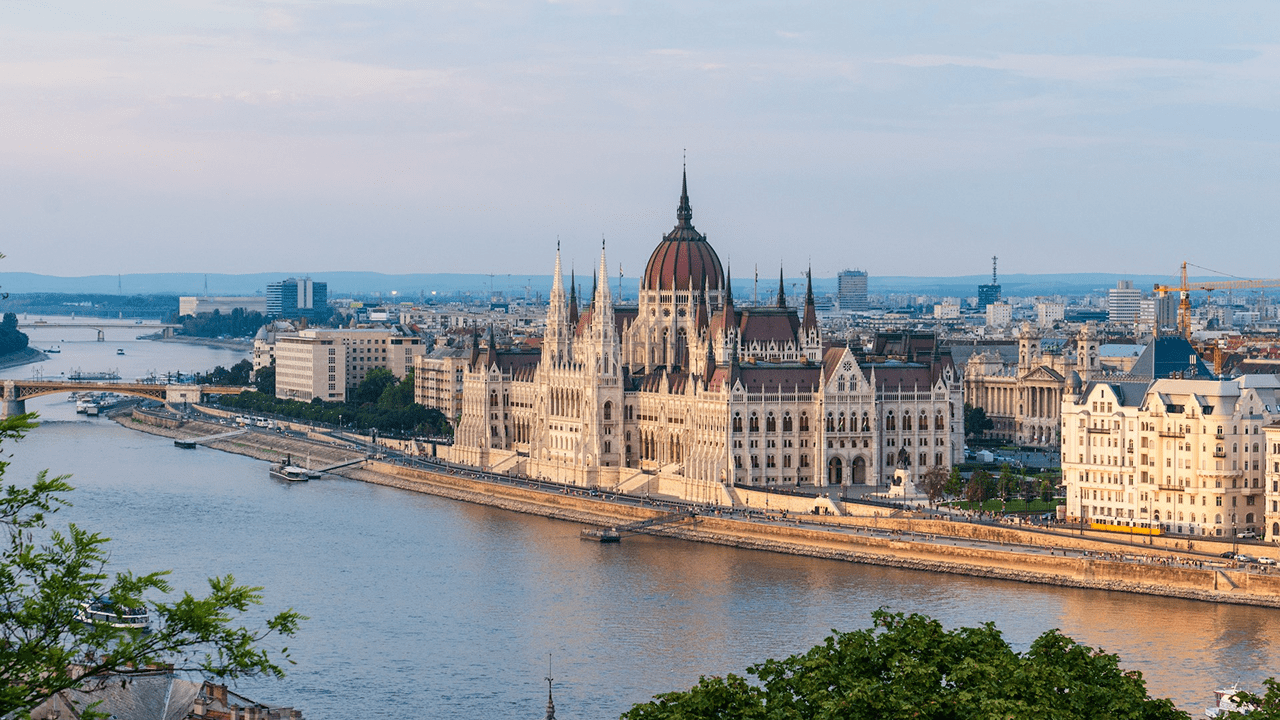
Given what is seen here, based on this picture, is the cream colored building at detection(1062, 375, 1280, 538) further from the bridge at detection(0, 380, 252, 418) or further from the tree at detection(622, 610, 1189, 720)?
the bridge at detection(0, 380, 252, 418)

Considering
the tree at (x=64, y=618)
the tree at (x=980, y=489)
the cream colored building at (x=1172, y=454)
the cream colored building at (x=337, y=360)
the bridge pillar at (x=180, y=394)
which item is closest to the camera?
the tree at (x=64, y=618)

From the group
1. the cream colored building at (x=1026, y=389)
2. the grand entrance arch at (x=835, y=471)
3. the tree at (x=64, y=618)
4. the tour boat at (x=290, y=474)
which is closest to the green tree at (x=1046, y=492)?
the grand entrance arch at (x=835, y=471)

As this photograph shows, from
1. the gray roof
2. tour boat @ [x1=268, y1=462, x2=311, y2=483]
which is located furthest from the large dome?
the gray roof

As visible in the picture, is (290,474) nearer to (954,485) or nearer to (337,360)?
(954,485)

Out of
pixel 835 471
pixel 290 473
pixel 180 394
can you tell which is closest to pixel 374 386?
pixel 180 394

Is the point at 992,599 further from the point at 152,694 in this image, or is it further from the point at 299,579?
the point at 152,694

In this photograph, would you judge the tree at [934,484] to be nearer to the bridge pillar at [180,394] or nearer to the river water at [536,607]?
the river water at [536,607]

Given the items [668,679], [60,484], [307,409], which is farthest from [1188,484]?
[307,409]
